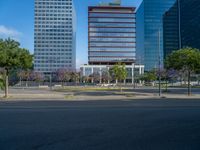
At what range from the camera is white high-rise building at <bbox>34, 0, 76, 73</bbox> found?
591 ft

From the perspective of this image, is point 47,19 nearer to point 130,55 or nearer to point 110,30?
point 110,30

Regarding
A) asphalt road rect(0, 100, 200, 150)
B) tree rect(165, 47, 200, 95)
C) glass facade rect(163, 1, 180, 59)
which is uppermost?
glass facade rect(163, 1, 180, 59)

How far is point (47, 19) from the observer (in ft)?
608

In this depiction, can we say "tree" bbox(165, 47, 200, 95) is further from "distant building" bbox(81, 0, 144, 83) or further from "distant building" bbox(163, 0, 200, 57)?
"distant building" bbox(81, 0, 144, 83)

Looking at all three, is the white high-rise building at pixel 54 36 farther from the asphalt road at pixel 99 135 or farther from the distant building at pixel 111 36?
the asphalt road at pixel 99 135

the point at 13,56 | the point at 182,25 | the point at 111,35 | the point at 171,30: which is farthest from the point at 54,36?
the point at 13,56

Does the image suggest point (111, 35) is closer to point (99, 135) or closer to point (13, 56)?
point (13, 56)

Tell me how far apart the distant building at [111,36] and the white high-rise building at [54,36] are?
22.5 metres

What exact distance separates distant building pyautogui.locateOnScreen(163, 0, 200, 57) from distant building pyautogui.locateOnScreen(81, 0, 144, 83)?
23862 millimetres

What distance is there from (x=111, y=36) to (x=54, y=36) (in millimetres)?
40396

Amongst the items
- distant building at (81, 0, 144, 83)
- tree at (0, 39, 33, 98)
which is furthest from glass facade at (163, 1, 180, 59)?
tree at (0, 39, 33, 98)

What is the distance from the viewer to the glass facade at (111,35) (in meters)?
165

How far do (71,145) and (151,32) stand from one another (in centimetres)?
15836

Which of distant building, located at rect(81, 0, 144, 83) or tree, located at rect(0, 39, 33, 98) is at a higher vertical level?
distant building, located at rect(81, 0, 144, 83)
